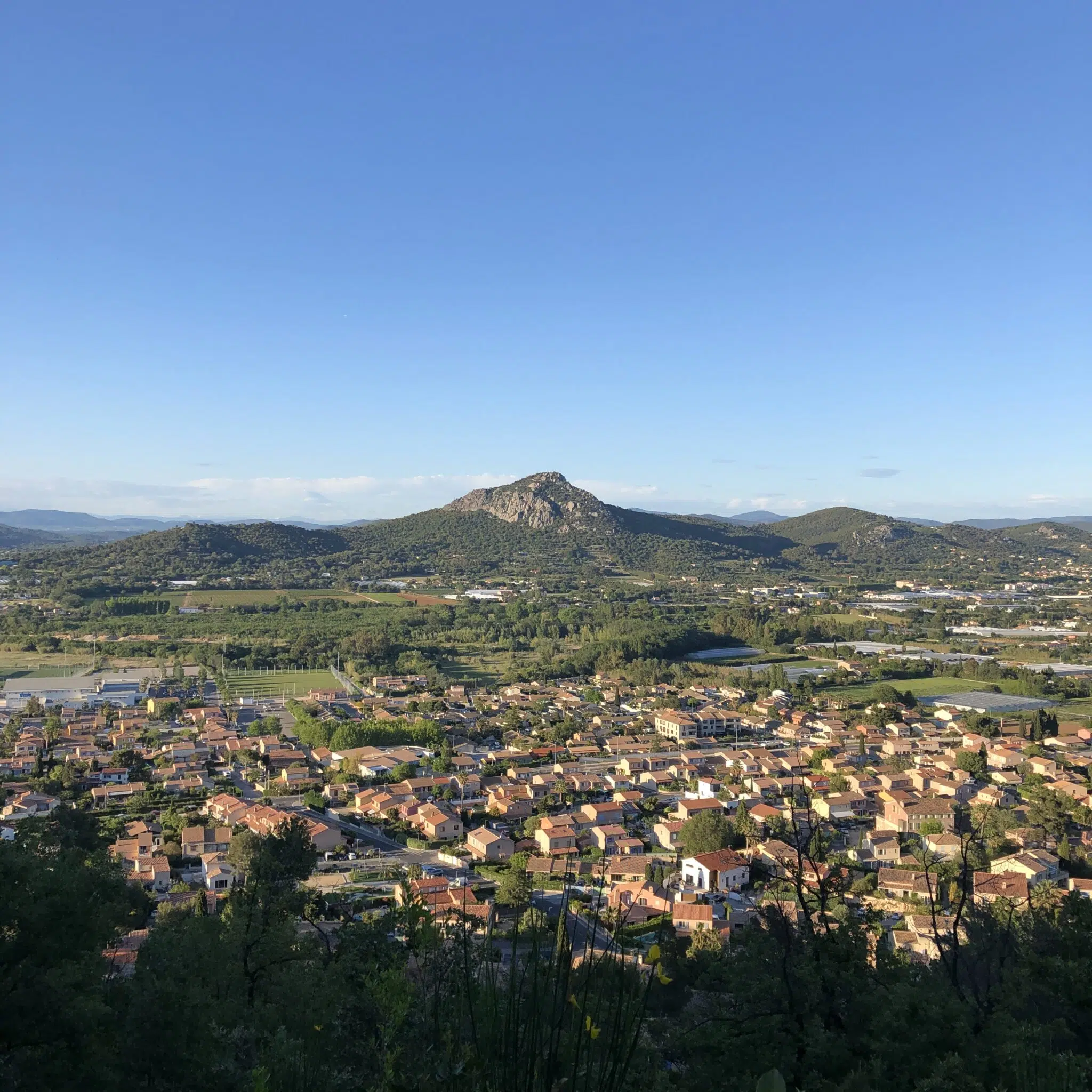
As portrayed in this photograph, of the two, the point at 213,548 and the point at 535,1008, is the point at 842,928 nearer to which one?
the point at 535,1008

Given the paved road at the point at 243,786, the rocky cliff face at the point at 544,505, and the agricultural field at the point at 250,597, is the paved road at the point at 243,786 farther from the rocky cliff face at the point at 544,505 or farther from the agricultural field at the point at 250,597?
the rocky cliff face at the point at 544,505

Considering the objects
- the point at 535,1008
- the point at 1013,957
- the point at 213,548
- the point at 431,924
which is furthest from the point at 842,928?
the point at 213,548

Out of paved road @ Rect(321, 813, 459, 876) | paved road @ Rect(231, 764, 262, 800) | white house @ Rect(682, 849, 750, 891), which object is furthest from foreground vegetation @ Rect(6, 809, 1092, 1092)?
paved road @ Rect(231, 764, 262, 800)

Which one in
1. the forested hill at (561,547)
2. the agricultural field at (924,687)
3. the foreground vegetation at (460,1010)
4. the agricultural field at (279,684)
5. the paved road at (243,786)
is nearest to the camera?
the foreground vegetation at (460,1010)

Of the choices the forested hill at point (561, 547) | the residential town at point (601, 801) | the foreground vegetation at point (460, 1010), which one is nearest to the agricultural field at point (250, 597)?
the forested hill at point (561, 547)

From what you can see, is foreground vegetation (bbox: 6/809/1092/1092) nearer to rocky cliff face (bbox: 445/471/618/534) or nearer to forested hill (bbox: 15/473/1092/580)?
forested hill (bbox: 15/473/1092/580)

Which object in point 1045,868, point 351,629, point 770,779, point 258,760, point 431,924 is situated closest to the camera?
point 431,924
